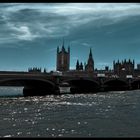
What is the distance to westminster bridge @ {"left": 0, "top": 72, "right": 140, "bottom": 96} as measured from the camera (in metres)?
63.9

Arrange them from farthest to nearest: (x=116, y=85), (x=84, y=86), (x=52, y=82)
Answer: (x=116, y=85) < (x=84, y=86) < (x=52, y=82)

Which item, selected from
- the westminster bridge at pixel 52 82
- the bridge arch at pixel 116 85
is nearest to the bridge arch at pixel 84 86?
the westminster bridge at pixel 52 82

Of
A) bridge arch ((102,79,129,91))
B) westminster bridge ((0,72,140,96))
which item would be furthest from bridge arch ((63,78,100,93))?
bridge arch ((102,79,129,91))

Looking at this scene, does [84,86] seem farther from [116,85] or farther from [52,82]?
[52,82]

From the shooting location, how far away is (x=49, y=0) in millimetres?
3035

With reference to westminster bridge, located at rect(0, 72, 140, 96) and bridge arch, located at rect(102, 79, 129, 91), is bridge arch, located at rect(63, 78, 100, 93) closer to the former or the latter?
westminster bridge, located at rect(0, 72, 140, 96)

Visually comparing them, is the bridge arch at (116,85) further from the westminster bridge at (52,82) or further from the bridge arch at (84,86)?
the bridge arch at (84,86)

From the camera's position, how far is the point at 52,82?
73.3m

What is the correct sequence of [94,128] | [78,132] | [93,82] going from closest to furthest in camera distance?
1. [78,132]
2. [94,128]
3. [93,82]

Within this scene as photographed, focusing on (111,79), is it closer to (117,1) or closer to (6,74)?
(6,74)

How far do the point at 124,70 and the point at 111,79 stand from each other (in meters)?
95.2

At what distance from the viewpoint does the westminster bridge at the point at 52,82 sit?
63906 millimetres

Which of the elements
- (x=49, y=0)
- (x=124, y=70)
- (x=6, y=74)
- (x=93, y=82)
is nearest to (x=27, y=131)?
(x=49, y=0)

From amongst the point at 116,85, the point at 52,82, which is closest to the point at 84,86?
the point at 116,85
